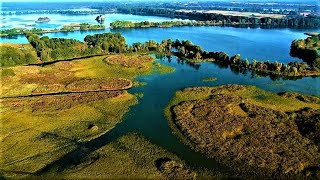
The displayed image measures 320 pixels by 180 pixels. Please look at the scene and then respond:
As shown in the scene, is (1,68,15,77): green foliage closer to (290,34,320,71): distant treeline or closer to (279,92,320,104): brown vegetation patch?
(279,92,320,104): brown vegetation patch

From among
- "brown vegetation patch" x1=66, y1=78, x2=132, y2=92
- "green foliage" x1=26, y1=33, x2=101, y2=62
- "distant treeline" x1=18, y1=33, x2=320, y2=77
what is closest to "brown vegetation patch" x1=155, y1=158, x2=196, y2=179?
"brown vegetation patch" x1=66, y1=78, x2=132, y2=92

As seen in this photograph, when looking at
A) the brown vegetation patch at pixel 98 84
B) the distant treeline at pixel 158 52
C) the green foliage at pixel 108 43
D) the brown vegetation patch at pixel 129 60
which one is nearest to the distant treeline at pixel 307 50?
the distant treeline at pixel 158 52

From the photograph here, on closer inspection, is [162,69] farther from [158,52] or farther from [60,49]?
[60,49]

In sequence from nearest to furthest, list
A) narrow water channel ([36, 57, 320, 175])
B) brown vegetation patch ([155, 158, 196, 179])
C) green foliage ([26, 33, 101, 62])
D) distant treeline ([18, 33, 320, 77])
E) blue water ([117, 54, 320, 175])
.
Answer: brown vegetation patch ([155, 158, 196, 179]) → narrow water channel ([36, 57, 320, 175]) → blue water ([117, 54, 320, 175]) → distant treeline ([18, 33, 320, 77]) → green foliage ([26, 33, 101, 62])

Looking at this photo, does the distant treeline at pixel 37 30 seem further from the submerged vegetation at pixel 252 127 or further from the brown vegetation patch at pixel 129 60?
the submerged vegetation at pixel 252 127

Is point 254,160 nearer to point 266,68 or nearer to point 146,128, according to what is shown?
point 146,128
